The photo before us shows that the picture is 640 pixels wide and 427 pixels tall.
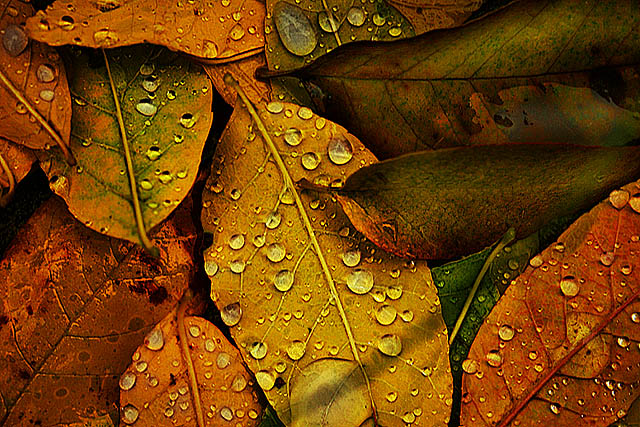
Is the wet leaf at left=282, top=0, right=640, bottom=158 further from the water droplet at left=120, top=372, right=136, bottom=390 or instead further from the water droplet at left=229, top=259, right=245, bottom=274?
the water droplet at left=120, top=372, right=136, bottom=390

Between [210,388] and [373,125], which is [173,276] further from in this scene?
[373,125]

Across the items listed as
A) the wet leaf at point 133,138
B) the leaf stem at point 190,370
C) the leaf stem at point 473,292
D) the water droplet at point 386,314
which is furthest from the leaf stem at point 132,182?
the leaf stem at point 473,292

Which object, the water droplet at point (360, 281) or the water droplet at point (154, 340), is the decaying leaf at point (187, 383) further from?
the water droplet at point (360, 281)

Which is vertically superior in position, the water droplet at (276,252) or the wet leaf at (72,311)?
the water droplet at (276,252)

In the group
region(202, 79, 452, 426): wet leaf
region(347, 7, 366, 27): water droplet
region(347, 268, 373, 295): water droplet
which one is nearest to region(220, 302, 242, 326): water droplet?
region(202, 79, 452, 426): wet leaf

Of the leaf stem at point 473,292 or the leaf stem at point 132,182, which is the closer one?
the leaf stem at point 132,182

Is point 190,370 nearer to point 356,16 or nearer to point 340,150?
point 340,150
